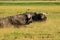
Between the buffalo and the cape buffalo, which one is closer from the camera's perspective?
the buffalo

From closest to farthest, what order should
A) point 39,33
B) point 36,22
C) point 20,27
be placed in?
point 39,33
point 20,27
point 36,22

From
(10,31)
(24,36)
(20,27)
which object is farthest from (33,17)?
(24,36)

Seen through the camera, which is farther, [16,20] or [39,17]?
[39,17]

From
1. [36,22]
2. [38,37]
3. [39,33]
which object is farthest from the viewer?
[36,22]

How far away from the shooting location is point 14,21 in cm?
1238

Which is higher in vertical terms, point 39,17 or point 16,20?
point 16,20

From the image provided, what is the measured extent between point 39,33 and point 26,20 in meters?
2.53

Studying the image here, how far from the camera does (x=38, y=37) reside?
9656mm

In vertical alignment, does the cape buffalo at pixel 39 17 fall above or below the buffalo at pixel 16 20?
below

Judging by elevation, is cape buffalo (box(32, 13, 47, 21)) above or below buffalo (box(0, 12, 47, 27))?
below

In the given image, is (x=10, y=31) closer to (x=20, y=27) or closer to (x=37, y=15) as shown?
(x=20, y=27)

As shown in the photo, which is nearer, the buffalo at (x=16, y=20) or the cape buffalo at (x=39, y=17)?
the buffalo at (x=16, y=20)

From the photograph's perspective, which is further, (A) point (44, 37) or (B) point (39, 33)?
(B) point (39, 33)

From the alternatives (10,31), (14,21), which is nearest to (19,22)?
(14,21)
